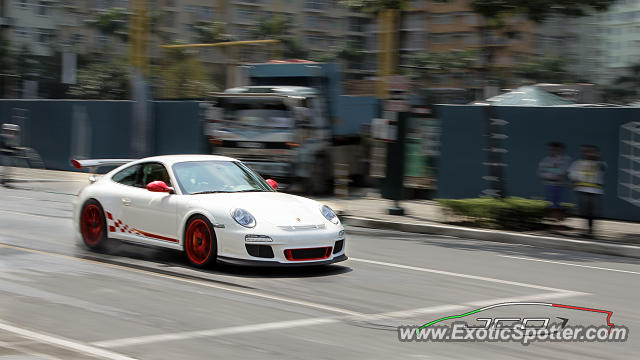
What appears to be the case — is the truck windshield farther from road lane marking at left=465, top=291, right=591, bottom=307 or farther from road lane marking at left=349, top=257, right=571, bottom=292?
road lane marking at left=465, top=291, right=591, bottom=307

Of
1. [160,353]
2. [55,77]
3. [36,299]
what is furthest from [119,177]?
[55,77]

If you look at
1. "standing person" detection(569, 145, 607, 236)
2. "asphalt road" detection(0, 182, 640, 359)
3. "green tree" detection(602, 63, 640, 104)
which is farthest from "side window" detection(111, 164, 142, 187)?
"green tree" detection(602, 63, 640, 104)

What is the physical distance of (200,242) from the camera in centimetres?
957

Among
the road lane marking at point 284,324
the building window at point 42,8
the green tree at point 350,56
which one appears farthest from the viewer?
the green tree at point 350,56

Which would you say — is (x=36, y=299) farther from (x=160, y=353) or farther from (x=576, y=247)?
(x=576, y=247)

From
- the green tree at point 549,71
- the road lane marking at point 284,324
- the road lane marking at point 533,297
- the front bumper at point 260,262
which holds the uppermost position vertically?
the green tree at point 549,71

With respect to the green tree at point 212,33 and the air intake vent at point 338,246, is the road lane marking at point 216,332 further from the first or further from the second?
the green tree at point 212,33

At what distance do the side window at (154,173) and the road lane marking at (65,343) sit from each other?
12.5 ft

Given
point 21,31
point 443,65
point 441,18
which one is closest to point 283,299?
point 443,65

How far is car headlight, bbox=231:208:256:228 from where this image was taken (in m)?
9.17

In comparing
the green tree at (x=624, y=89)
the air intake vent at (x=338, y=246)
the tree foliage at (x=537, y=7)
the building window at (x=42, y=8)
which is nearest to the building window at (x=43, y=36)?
the building window at (x=42, y=8)

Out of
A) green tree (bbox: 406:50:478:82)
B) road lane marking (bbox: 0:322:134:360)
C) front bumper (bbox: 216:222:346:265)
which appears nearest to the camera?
road lane marking (bbox: 0:322:134:360)

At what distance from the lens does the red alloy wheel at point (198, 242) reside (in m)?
9.42

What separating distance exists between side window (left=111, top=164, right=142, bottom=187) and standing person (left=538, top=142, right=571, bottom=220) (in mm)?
8357
